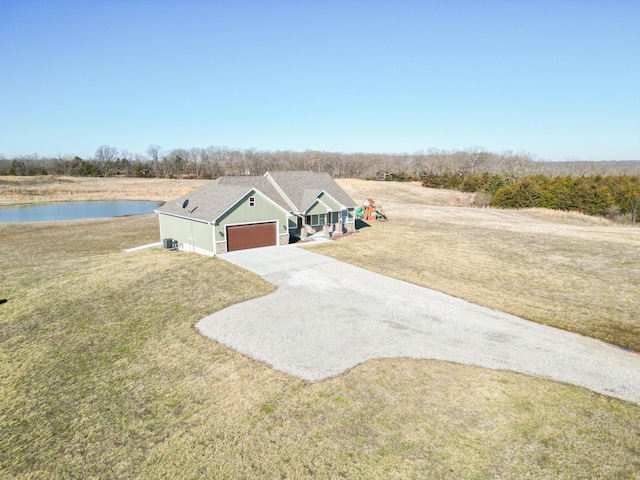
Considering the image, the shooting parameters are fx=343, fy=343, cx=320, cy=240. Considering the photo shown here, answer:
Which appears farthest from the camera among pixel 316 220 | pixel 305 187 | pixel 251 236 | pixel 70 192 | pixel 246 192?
pixel 70 192

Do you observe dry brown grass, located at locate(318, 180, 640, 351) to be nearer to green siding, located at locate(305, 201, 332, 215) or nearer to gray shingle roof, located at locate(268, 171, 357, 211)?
green siding, located at locate(305, 201, 332, 215)

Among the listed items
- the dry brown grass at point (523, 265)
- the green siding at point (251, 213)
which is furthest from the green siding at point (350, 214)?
the green siding at point (251, 213)

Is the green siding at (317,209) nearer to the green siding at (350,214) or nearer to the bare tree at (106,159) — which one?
→ the green siding at (350,214)

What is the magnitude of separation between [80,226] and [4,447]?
3707 centimetres

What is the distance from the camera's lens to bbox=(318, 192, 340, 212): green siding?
1179 inches

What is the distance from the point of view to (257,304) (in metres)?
15.3

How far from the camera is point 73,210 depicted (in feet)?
175

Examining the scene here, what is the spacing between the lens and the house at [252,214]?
2359 cm

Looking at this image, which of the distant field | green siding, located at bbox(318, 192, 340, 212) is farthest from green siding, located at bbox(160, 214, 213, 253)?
green siding, located at bbox(318, 192, 340, 212)

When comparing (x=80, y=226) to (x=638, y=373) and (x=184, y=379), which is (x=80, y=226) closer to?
(x=184, y=379)

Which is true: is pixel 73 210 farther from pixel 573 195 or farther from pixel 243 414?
pixel 573 195

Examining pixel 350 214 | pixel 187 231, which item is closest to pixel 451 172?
pixel 350 214

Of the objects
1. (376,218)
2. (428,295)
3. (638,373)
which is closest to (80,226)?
(376,218)

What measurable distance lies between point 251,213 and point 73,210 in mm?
44216
